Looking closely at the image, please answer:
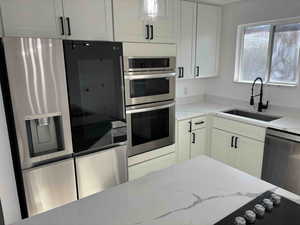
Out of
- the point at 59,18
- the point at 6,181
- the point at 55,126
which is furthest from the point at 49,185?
the point at 59,18

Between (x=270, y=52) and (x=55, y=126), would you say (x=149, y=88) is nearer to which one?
(x=55, y=126)

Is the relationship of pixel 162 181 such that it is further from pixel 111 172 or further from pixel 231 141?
pixel 231 141

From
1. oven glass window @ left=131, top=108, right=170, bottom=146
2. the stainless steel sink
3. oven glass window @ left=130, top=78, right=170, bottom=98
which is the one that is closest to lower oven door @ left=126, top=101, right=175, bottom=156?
oven glass window @ left=131, top=108, right=170, bottom=146

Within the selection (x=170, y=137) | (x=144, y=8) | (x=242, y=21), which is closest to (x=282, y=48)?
(x=242, y=21)

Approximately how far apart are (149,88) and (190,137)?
948 mm

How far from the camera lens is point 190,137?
110 inches

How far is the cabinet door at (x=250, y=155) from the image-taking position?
2.44 m

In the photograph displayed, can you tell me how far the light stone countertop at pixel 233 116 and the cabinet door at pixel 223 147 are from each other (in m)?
0.25

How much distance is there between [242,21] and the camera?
9.81ft

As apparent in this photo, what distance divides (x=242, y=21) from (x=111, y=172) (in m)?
2.63

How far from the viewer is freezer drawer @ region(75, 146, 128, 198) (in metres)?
1.90

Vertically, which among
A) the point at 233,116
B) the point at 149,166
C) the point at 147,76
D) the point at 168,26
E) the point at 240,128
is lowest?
the point at 149,166

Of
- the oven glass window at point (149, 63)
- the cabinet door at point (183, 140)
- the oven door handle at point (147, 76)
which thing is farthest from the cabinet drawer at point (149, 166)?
the oven glass window at point (149, 63)

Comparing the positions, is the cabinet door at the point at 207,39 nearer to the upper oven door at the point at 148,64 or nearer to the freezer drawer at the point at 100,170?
the upper oven door at the point at 148,64
